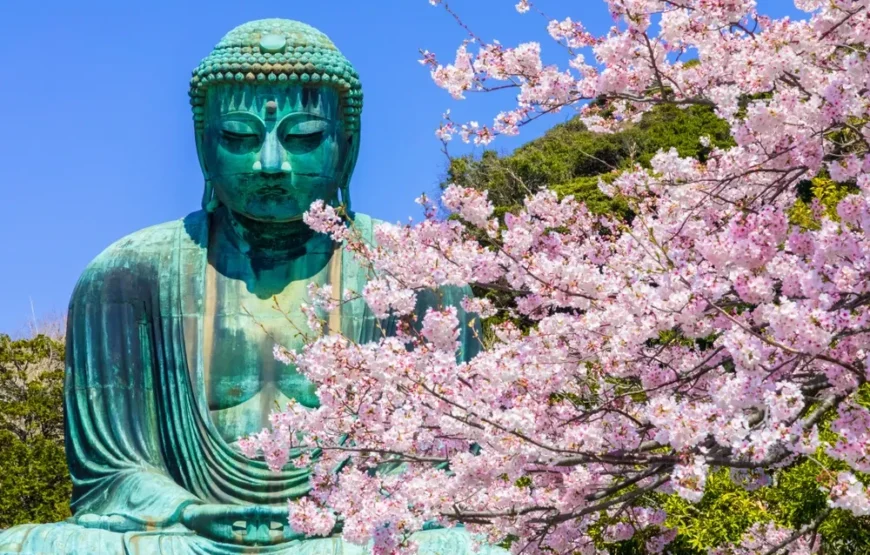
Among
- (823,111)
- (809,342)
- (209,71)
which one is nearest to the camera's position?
(809,342)

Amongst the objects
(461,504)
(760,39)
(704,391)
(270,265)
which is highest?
(760,39)

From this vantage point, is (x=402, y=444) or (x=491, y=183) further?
(x=491, y=183)

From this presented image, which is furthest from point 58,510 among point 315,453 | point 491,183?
point 315,453

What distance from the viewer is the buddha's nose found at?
747 cm

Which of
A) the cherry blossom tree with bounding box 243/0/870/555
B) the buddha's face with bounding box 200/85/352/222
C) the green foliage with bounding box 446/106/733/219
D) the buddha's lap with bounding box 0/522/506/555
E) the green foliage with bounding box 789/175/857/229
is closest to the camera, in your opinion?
the cherry blossom tree with bounding box 243/0/870/555

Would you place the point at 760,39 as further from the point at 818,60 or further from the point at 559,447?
the point at 559,447

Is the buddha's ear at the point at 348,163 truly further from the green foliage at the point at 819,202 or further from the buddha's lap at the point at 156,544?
the green foliage at the point at 819,202

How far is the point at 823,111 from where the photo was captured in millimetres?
5340

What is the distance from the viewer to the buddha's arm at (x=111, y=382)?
7.46 metres

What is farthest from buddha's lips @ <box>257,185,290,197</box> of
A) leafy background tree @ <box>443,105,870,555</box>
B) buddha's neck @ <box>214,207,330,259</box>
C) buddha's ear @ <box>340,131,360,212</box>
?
leafy background tree @ <box>443,105,870,555</box>

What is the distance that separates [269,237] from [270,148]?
1.62 ft

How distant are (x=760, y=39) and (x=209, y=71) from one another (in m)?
2.93

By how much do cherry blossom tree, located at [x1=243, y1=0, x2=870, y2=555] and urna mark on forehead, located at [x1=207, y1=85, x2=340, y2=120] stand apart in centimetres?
70

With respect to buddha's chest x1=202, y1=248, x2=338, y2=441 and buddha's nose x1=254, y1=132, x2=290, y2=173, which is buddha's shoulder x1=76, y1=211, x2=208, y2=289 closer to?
buddha's chest x1=202, y1=248, x2=338, y2=441
